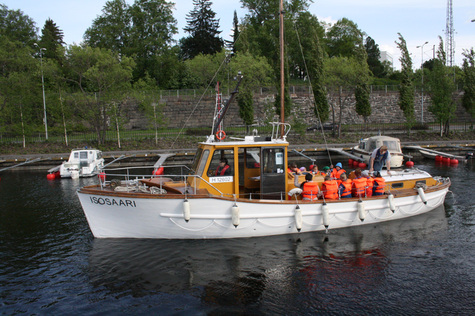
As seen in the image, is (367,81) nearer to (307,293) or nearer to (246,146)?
(246,146)

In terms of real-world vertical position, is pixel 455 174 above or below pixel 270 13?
below

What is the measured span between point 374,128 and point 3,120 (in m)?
35.3

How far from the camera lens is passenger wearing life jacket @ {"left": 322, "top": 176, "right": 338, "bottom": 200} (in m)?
11.0

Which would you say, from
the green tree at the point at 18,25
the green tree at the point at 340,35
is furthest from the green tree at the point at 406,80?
the green tree at the point at 18,25

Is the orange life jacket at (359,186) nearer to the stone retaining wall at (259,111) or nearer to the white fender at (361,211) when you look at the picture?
the white fender at (361,211)

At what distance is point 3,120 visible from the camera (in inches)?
1244

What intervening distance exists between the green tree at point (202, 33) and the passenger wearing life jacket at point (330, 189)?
146 ft

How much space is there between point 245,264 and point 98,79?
87.4 feet

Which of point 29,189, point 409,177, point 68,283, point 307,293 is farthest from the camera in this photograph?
point 29,189

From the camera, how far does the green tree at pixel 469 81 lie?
37.9 m

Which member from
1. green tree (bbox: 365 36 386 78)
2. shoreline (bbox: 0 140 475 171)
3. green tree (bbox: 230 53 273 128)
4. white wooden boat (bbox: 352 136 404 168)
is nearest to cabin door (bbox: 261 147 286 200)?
white wooden boat (bbox: 352 136 404 168)

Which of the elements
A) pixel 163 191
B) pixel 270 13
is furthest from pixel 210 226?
pixel 270 13

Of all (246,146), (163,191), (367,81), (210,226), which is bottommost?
(210,226)

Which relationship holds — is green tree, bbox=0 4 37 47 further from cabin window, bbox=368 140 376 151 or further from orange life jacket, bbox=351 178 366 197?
orange life jacket, bbox=351 178 366 197
